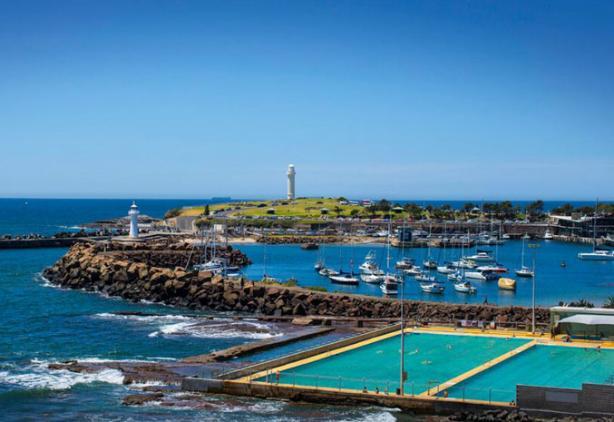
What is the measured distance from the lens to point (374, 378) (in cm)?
2995

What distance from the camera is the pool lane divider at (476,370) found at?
27703mm

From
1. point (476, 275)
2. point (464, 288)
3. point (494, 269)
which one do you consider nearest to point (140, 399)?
point (464, 288)

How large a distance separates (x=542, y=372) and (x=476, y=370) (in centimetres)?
239

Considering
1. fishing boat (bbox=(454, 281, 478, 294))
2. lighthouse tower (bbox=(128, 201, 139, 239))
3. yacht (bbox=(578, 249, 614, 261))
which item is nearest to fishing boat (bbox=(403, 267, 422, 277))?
fishing boat (bbox=(454, 281, 478, 294))

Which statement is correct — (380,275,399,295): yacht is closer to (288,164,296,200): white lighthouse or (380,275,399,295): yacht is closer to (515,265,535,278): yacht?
(515,265,535,278): yacht

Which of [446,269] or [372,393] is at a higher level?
[372,393]

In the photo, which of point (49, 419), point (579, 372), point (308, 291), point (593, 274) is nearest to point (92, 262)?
point (308, 291)

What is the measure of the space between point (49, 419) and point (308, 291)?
2832 centimetres

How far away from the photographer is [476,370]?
1199 inches

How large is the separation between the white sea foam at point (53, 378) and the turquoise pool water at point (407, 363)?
721 centimetres

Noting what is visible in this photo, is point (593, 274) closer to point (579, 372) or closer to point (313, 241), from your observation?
point (313, 241)

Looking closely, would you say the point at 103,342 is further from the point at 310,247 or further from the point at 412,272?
the point at 310,247

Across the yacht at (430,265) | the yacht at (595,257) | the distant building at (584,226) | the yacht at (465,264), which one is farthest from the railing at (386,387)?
the distant building at (584,226)

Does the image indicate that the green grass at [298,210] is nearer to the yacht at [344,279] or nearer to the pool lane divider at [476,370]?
the yacht at [344,279]
